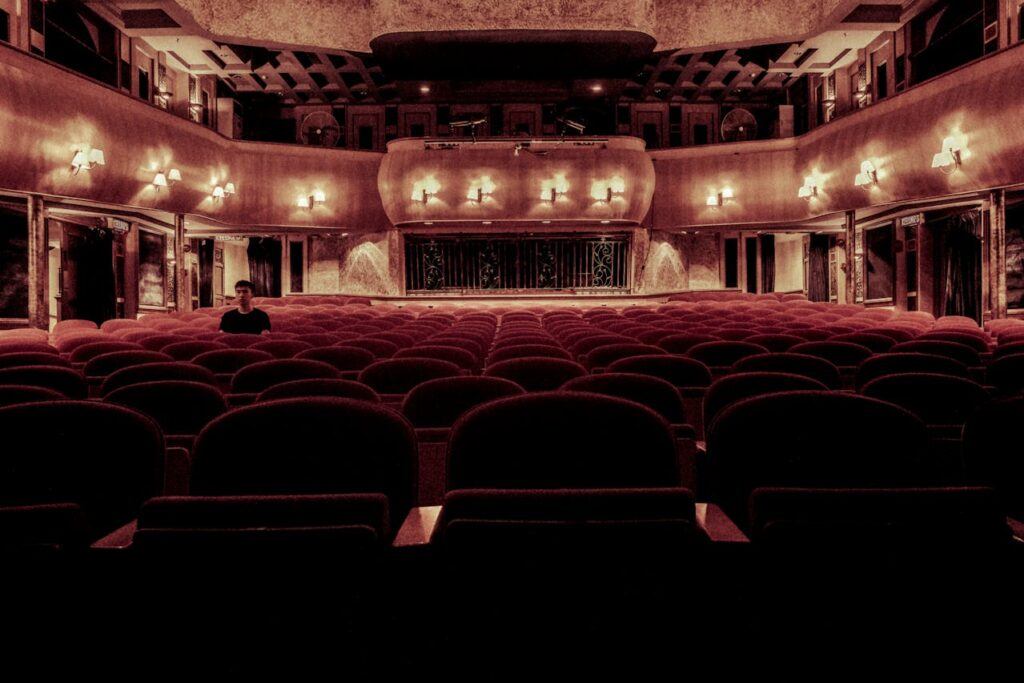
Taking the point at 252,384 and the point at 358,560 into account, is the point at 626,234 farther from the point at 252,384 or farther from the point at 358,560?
the point at 358,560

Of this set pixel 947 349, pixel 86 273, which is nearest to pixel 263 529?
pixel 947 349

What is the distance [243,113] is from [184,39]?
23.0ft

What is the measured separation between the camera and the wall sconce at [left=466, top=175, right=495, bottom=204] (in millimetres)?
20203

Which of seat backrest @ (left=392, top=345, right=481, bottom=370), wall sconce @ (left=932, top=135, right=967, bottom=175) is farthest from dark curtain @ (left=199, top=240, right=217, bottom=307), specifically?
wall sconce @ (left=932, top=135, right=967, bottom=175)

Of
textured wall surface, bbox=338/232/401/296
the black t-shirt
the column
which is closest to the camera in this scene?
the black t-shirt

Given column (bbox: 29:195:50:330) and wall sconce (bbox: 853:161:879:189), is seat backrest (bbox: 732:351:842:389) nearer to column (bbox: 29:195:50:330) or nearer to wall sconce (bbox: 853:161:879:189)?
column (bbox: 29:195:50:330)

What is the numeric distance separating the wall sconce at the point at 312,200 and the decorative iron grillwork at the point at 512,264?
2824 millimetres

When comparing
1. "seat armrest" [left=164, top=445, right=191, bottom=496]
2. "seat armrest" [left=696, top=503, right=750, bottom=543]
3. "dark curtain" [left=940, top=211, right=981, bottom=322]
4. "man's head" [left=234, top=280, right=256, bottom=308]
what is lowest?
"seat armrest" [left=164, top=445, right=191, bottom=496]

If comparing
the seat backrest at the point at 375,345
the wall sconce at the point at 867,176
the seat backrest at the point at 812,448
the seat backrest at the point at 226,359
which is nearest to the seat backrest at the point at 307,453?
the seat backrest at the point at 812,448

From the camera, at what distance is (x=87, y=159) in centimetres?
1309

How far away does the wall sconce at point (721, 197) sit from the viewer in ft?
67.8

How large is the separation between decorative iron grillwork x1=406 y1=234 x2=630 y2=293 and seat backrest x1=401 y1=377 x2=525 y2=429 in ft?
61.9

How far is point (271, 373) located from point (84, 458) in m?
2.08

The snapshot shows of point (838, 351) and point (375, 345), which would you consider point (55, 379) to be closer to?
point (375, 345)
